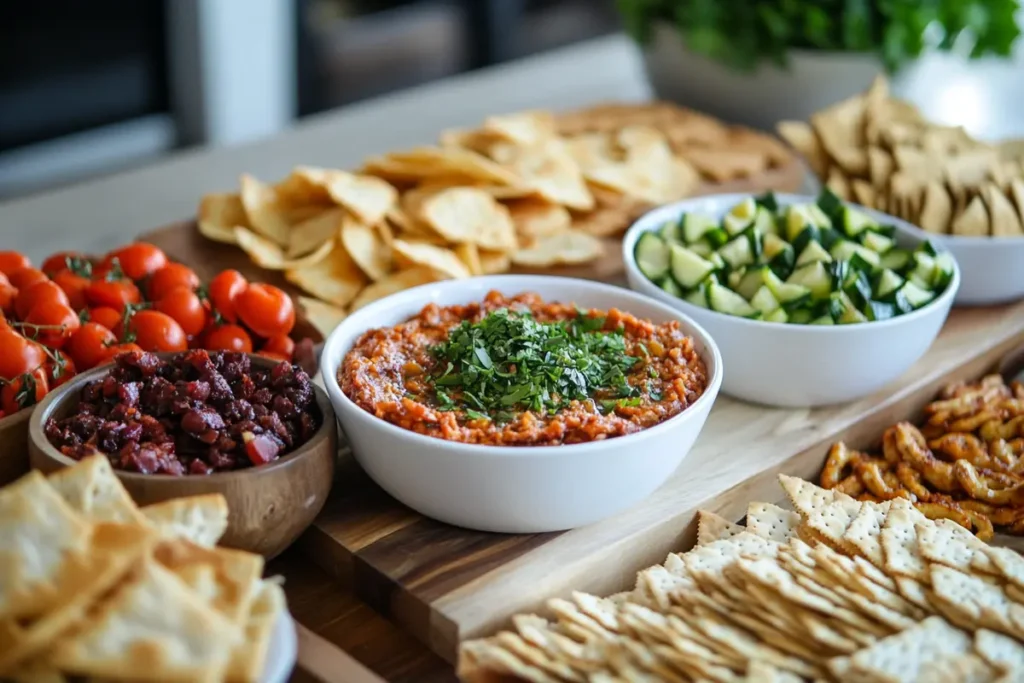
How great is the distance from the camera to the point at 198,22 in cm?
516

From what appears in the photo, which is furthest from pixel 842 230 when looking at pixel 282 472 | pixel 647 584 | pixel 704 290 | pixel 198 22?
pixel 198 22

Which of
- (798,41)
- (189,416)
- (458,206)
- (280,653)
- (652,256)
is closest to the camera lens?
(280,653)

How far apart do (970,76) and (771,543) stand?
373cm

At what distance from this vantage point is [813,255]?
8.34 feet

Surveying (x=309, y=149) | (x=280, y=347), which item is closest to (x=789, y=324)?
(x=280, y=347)

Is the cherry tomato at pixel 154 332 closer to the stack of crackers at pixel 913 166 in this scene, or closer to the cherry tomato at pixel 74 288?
the cherry tomato at pixel 74 288

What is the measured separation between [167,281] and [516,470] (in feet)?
3.12

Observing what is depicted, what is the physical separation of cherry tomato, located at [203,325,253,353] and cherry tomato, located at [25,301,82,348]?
10.2 inches

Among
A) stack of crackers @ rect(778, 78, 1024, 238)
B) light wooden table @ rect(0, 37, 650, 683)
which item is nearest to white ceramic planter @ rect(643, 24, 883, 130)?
stack of crackers @ rect(778, 78, 1024, 238)

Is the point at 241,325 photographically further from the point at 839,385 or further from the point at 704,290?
the point at 839,385

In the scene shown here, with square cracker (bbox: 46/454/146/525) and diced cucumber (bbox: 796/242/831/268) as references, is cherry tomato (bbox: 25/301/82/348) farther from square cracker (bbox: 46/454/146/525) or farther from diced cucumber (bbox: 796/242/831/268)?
diced cucumber (bbox: 796/242/831/268)

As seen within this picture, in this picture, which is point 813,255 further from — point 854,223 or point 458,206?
point 458,206

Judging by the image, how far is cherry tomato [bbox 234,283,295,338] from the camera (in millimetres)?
2330

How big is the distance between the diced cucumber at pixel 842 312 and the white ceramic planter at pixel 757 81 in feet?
4.92
